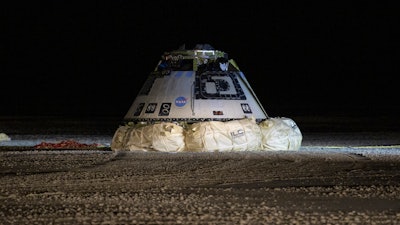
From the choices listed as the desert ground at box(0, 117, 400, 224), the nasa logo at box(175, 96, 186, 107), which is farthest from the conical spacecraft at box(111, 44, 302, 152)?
the desert ground at box(0, 117, 400, 224)

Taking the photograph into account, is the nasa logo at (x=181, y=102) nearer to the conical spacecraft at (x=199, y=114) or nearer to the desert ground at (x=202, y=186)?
the conical spacecraft at (x=199, y=114)

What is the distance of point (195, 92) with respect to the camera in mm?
22375

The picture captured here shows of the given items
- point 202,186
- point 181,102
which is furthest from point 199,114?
point 202,186

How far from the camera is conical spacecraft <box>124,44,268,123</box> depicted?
22172 mm

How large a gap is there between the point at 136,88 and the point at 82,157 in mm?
54385

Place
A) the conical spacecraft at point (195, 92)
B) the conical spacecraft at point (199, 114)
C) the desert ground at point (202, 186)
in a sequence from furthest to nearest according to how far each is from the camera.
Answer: the conical spacecraft at point (195, 92), the conical spacecraft at point (199, 114), the desert ground at point (202, 186)

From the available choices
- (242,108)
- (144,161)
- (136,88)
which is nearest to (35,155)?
(144,161)

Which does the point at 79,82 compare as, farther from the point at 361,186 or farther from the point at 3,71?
the point at 361,186

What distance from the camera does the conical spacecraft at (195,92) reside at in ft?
72.7

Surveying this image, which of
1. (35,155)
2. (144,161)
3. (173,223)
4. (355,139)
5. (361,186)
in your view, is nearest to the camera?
(173,223)

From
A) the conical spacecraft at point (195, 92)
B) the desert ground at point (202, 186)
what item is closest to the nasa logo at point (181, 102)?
the conical spacecraft at point (195, 92)

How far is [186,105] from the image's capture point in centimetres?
2223

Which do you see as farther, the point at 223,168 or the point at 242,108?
the point at 242,108

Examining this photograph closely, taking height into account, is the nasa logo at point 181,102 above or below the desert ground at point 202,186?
above
